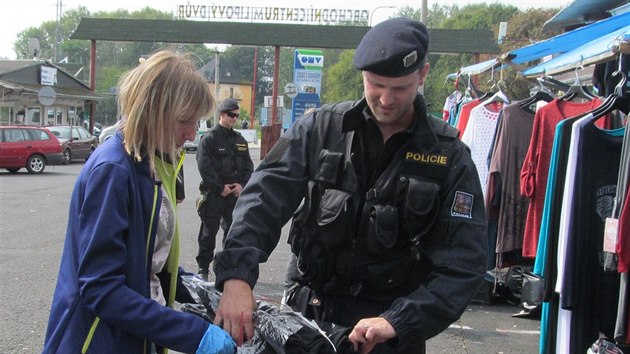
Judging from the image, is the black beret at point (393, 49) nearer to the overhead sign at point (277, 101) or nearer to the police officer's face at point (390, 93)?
Result: the police officer's face at point (390, 93)

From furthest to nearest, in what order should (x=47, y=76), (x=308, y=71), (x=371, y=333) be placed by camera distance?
(x=47, y=76) < (x=308, y=71) < (x=371, y=333)

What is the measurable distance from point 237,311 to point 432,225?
724 mm

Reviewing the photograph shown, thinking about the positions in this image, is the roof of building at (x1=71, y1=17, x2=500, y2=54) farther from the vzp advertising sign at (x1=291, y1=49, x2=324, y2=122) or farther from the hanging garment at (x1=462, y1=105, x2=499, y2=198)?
the hanging garment at (x1=462, y1=105, x2=499, y2=198)

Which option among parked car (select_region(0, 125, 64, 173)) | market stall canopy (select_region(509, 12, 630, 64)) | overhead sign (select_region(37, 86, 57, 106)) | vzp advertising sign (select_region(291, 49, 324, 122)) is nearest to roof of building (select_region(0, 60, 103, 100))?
overhead sign (select_region(37, 86, 57, 106))

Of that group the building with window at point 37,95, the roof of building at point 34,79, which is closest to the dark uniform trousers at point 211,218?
the building with window at point 37,95

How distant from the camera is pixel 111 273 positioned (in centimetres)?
201

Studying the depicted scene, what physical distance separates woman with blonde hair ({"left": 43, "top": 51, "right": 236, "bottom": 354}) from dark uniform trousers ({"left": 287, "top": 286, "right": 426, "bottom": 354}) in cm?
49

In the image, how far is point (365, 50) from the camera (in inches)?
93.4

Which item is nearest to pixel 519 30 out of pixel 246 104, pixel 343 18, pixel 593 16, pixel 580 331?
pixel 343 18

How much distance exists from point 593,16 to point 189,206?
943 centimetres

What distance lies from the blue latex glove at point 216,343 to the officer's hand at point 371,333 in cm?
39

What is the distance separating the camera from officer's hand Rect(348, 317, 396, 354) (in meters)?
2.15

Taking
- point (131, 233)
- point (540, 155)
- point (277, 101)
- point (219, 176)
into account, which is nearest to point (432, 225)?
point (131, 233)

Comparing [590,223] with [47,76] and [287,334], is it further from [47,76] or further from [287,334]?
[47,76]
